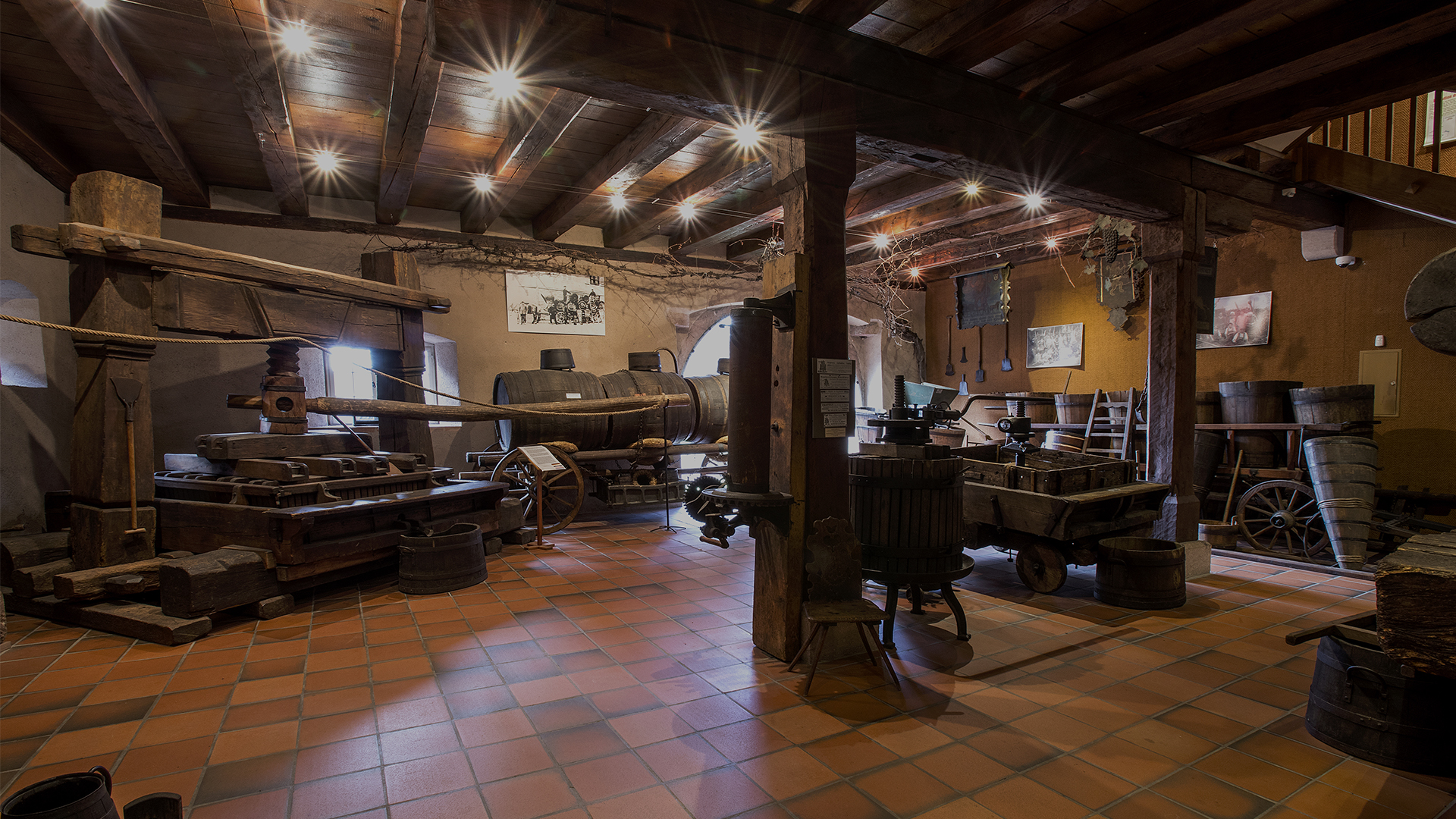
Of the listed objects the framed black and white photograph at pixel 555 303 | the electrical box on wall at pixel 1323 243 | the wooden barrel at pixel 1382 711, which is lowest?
the wooden barrel at pixel 1382 711

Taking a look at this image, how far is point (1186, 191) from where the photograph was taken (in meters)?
5.39

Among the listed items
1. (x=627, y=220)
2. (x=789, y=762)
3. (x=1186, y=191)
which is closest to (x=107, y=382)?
(x=789, y=762)

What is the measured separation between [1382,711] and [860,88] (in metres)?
3.70

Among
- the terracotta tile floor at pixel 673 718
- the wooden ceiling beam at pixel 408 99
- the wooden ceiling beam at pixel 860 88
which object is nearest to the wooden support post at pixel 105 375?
the terracotta tile floor at pixel 673 718

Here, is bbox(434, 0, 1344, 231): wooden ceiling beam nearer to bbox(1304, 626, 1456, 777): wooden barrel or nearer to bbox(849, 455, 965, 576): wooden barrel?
bbox(849, 455, 965, 576): wooden barrel

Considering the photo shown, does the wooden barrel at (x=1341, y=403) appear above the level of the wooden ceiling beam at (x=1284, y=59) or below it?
below

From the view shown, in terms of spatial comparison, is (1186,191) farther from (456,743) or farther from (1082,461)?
(456,743)

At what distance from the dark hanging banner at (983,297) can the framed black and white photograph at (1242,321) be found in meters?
2.71

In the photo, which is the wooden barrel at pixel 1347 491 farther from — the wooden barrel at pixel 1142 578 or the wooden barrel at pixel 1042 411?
the wooden barrel at pixel 1042 411

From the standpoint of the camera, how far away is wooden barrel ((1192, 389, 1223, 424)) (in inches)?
287

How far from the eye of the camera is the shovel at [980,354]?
11250 millimetres

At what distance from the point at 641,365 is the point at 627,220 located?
2.01 m

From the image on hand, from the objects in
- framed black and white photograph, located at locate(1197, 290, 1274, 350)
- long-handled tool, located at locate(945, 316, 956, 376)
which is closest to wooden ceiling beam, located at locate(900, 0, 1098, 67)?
framed black and white photograph, located at locate(1197, 290, 1274, 350)

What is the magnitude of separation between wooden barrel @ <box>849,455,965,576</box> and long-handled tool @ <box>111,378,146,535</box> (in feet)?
14.8
